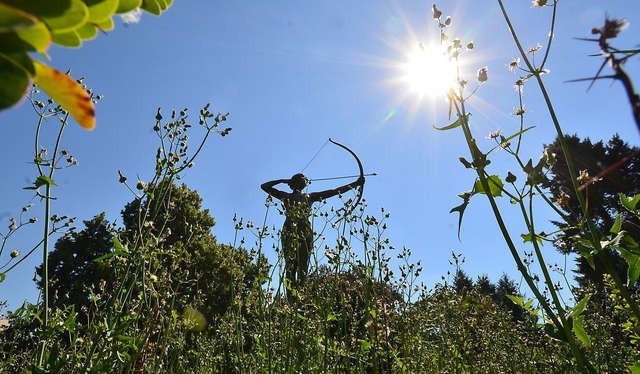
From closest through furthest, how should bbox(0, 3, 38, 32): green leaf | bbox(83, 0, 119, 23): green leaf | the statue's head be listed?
bbox(0, 3, 38, 32): green leaf → bbox(83, 0, 119, 23): green leaf → the statue's head

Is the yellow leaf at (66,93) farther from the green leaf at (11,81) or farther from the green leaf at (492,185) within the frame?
the green leaf at (492,185)

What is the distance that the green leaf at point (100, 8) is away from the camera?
35 cm

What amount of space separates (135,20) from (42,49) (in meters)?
0.17

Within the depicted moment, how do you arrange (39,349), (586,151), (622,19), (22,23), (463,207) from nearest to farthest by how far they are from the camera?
(22,23), (622,19), (463,207), (39,349), (586,151)

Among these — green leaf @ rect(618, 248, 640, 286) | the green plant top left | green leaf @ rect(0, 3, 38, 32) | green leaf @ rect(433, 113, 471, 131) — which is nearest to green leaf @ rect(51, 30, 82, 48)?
the green plant top left

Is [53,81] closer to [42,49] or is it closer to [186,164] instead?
[42,49]

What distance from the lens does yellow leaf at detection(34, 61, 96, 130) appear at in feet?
1.06

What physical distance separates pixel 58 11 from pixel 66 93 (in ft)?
0.22

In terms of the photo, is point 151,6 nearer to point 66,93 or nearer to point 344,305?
point 66,93

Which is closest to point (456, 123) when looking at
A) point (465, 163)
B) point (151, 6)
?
point (465, 163)

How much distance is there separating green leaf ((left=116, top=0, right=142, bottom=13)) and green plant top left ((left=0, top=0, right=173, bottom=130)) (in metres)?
0.04

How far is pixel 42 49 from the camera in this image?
29 centimetres

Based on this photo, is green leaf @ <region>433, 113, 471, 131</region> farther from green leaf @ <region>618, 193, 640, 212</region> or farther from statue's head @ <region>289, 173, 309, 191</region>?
statue's head @ <region>289, 173, 309, 191</region>

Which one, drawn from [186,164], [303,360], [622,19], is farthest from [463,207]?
[303,360]
